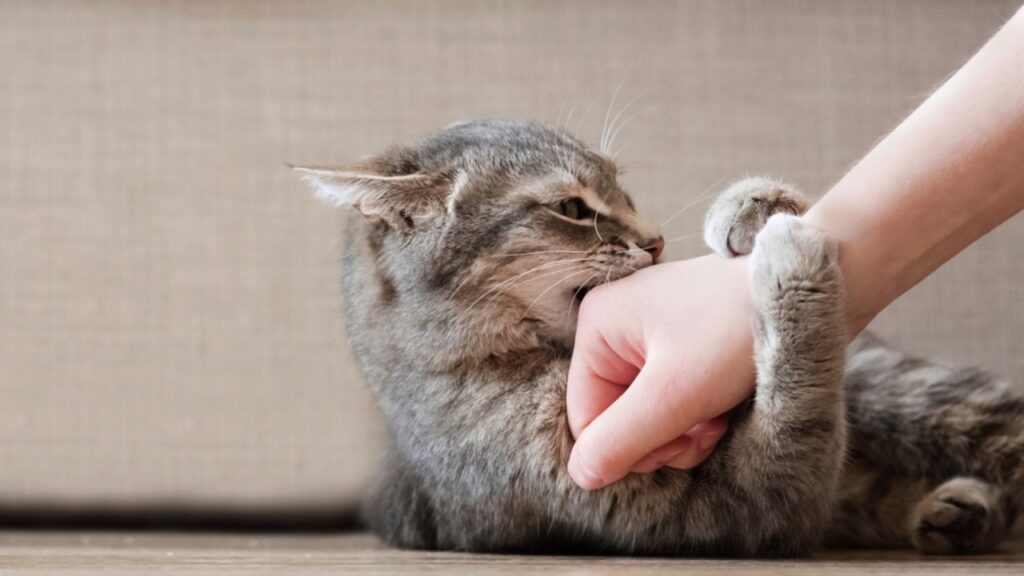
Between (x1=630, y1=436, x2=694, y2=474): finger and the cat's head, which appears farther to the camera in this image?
the cat's head

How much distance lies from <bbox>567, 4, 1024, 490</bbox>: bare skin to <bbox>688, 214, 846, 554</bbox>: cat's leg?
26 millimetres

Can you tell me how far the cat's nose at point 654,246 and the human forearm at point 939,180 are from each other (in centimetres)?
26

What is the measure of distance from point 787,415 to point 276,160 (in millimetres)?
1155

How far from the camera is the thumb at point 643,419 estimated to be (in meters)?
1.04

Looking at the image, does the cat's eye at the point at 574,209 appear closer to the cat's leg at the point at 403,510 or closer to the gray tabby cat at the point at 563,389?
the gray tabby cat at the point at 563,389

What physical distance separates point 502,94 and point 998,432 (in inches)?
39.7

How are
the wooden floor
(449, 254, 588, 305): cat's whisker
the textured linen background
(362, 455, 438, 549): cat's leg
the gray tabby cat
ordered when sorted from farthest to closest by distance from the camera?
the textured linen background < (362, 455, 438, 549): cat's leg < (449, 254, 588, 305): cat's whisker < the gray tabby cat < the wooden floor

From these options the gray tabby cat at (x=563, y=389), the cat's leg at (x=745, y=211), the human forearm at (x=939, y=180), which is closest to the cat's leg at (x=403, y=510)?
the gray tabby cat at (x=563, y=389)

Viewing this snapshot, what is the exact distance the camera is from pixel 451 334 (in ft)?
4.20

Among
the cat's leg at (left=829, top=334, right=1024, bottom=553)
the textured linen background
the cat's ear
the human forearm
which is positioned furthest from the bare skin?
the textured linen background

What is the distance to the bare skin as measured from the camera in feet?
3.31

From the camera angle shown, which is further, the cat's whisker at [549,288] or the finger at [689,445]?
the cat's whisker at [549,288]

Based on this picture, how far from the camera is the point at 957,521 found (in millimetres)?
1304

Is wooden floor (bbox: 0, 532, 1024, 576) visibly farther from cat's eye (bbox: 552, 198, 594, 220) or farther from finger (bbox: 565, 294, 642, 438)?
cat's eye (bbox: 552, 198, 594, 220)
